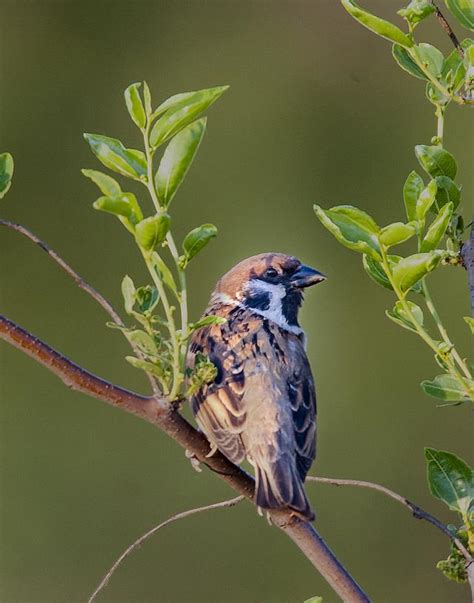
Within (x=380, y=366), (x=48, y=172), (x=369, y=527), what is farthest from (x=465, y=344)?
(x=48, y=172)

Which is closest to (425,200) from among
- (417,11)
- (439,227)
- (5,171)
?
(439,227)

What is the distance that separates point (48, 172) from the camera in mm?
5445

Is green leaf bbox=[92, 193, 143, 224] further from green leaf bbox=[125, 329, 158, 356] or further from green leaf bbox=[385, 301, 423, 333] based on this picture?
green leaf bbox=[385, 301, 423, 333]

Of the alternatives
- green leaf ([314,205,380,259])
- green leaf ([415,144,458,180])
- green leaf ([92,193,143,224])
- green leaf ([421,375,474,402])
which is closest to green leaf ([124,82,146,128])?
green leaf ([92,193,143,224])

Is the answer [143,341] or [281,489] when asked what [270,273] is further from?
[143,341]

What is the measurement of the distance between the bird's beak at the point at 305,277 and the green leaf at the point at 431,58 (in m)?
1.18

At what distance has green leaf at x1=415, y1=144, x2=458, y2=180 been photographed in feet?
4.65

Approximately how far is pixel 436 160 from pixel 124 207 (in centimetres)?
41

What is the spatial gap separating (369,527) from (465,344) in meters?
0.96

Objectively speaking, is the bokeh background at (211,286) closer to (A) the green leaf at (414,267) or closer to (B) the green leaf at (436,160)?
(B) the green leaf at (436,160)

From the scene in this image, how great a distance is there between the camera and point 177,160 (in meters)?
1.34

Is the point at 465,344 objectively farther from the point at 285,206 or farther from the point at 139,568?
the point at 139,568

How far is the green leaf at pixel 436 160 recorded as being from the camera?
142 cm

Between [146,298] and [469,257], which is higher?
[146,298]
